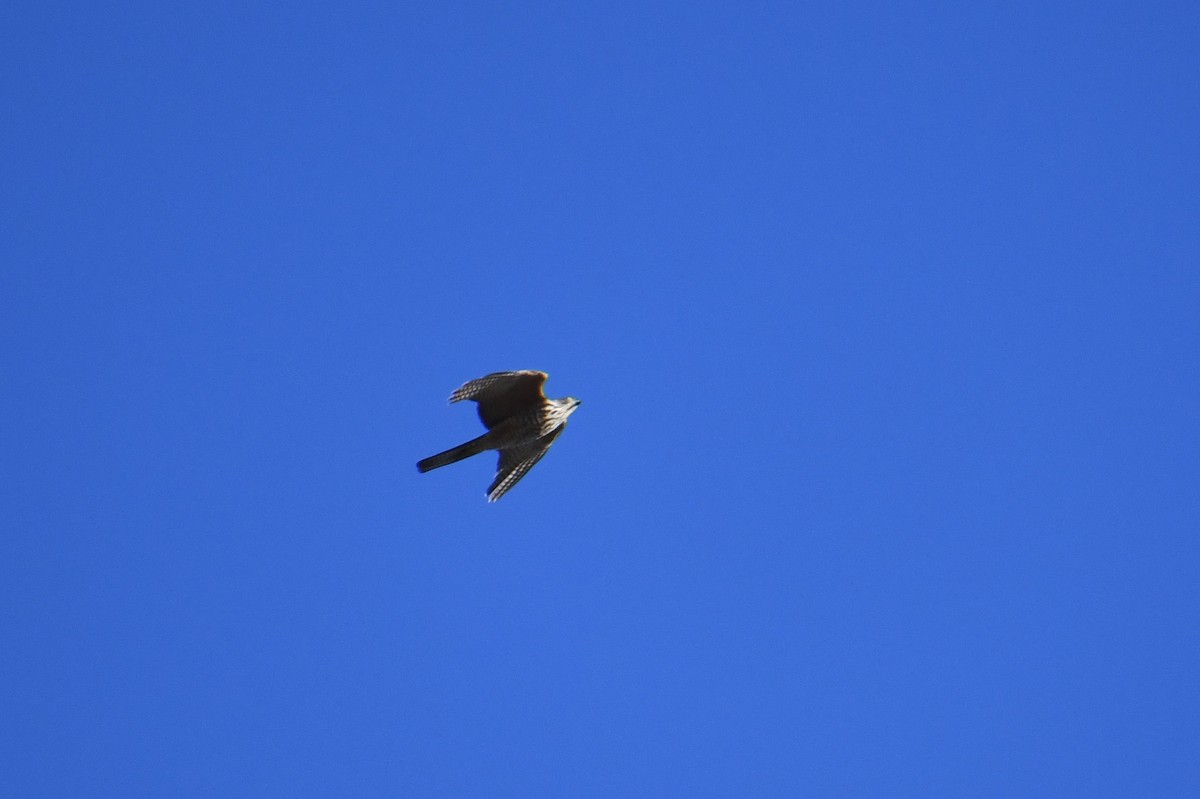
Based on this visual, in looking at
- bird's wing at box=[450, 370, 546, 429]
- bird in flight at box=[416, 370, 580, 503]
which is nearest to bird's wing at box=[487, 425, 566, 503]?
bird in flight at box=[416, 370, 580, 503]

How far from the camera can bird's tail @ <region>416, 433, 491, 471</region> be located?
1116cm

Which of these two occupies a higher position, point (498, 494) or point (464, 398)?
point (464, 398)

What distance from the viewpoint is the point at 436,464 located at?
11203 millimetres

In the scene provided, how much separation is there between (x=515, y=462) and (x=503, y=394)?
0.97 m

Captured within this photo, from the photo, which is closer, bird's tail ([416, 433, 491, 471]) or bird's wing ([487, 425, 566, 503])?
bird's tail ([416, 433, 491, 471])

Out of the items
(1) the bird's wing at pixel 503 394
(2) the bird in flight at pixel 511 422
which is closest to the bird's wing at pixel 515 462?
(2) the bird in flight at pixel 511 422

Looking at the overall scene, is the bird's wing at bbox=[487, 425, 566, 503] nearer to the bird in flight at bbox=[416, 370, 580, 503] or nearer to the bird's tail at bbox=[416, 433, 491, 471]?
the bird in flight at bbox=[416, 370, 580, 503]

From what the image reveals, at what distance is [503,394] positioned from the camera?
1159 cm

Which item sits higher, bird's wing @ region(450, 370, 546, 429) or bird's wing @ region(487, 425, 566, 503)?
bird's wing @ region(450, 370, 546, 429)

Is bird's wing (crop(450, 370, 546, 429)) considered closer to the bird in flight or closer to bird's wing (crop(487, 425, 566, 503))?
the bird in flight

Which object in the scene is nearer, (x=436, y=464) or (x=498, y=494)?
(x=436, y=464)

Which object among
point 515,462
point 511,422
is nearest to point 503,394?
point 511,422

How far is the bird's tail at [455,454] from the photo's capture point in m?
11.2

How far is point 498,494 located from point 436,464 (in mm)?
1050
